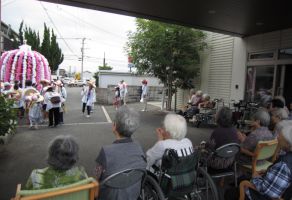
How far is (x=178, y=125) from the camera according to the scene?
3.13 m

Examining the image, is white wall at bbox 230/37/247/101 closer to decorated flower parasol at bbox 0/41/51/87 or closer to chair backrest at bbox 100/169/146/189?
decorated flower parasol at bbox 0/41/51/87

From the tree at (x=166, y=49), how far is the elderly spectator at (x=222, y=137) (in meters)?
8.34

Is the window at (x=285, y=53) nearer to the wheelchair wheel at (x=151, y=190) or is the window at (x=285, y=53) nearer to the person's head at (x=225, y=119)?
the person's head at (x=225, y=119)

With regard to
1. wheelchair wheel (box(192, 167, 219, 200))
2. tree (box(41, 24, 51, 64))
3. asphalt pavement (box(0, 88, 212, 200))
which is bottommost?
asphalt pavement (box(0, 88, 212, 200))

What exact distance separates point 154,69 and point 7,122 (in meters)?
7.91

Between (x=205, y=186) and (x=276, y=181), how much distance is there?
1.17 metres

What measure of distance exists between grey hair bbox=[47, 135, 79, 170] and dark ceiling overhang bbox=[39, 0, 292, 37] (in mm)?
5714

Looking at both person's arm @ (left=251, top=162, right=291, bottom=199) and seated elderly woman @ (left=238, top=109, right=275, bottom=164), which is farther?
seated elderly woman @ (left=238, top=109, right=275, bottom=164)

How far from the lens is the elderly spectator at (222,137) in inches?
146

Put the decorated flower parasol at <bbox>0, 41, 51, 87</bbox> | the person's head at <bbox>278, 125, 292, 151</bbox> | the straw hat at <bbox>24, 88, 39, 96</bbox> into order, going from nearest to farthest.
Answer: the person's head at <bbox>278, 125, 292, 151</bbox> < the straw hat at <bbox>24, 88, 39, 96</bbox> < the decorated flower parasol at <bbox>0, 41, 51, 87</bbox>

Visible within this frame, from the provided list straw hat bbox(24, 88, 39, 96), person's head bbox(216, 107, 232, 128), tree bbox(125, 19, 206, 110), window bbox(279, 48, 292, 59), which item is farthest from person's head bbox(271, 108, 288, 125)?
tree bbox(125, 19, 206, 110)

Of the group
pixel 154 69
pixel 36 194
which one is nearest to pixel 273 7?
pixel 154 69

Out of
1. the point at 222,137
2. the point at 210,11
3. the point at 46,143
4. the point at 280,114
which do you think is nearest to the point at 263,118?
the point at 222,137

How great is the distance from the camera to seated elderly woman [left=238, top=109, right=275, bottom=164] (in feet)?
12.9
